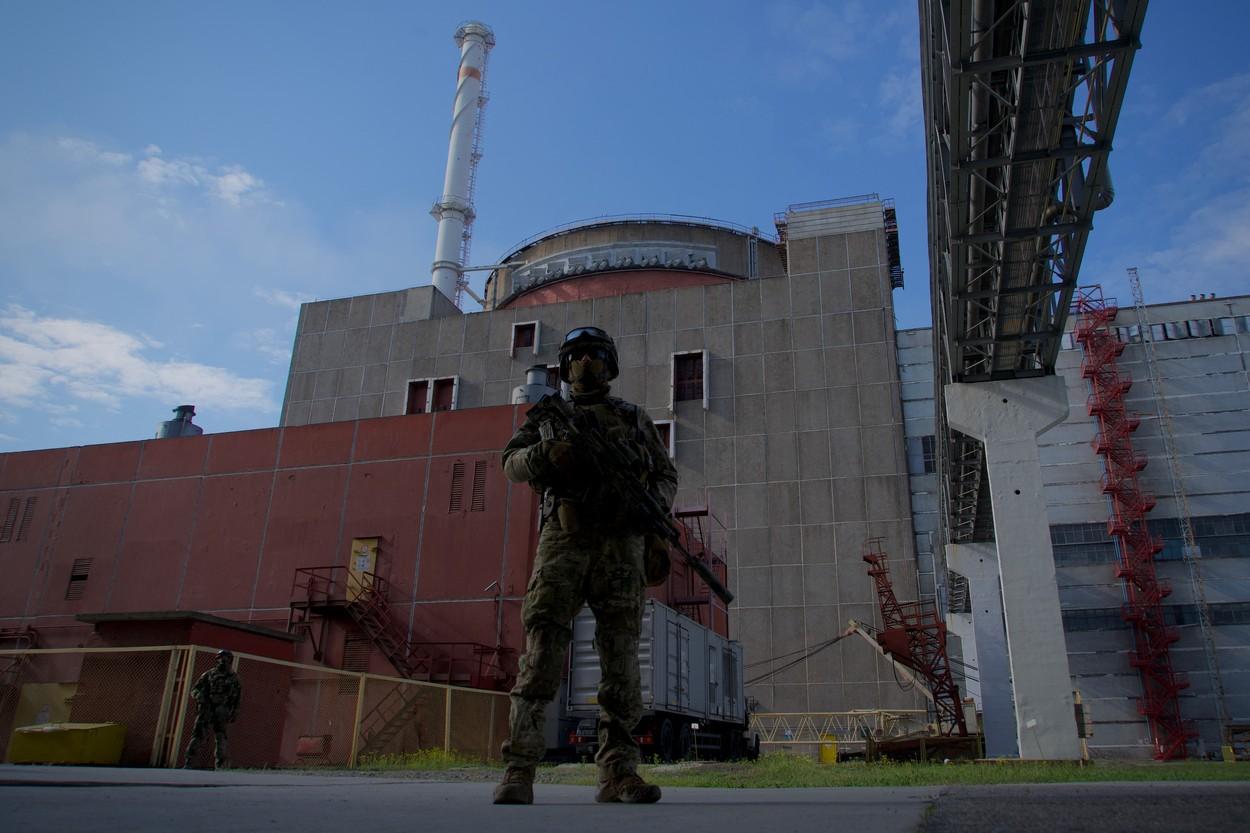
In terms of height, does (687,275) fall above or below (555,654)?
above

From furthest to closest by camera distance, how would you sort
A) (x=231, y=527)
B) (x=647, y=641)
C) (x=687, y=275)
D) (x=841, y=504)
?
(x=687, y=275) → (x=841, y=504) → (x=231, y=527) → (x=647, y=641)

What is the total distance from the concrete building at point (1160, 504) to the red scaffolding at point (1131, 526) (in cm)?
37

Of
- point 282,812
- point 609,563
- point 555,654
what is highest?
point 609,563

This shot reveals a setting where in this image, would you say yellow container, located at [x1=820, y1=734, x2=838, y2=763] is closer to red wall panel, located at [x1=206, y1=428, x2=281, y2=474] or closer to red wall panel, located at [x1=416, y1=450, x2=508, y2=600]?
red wall panel, located at [x1=416, y1=450, x2=508, y2=600]

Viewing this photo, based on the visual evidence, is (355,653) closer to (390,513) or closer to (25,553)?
(390,513)

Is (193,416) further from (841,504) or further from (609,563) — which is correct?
(609,563)

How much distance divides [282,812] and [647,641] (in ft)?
39.7

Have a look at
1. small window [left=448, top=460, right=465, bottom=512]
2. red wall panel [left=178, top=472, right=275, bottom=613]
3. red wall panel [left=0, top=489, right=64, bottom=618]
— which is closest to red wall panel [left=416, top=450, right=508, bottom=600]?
small window [left=448, top=460, right=465, bottom=512]

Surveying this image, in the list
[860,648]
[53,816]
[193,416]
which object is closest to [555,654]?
[53,816]

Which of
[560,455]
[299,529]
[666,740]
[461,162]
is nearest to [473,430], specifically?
[299,529]

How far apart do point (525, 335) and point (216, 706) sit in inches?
1183

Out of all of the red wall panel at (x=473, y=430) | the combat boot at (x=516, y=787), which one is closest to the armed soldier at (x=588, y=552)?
the combat boot at (x=516, y=787)

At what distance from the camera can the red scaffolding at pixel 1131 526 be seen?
103 ft

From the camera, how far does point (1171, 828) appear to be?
2434mm
